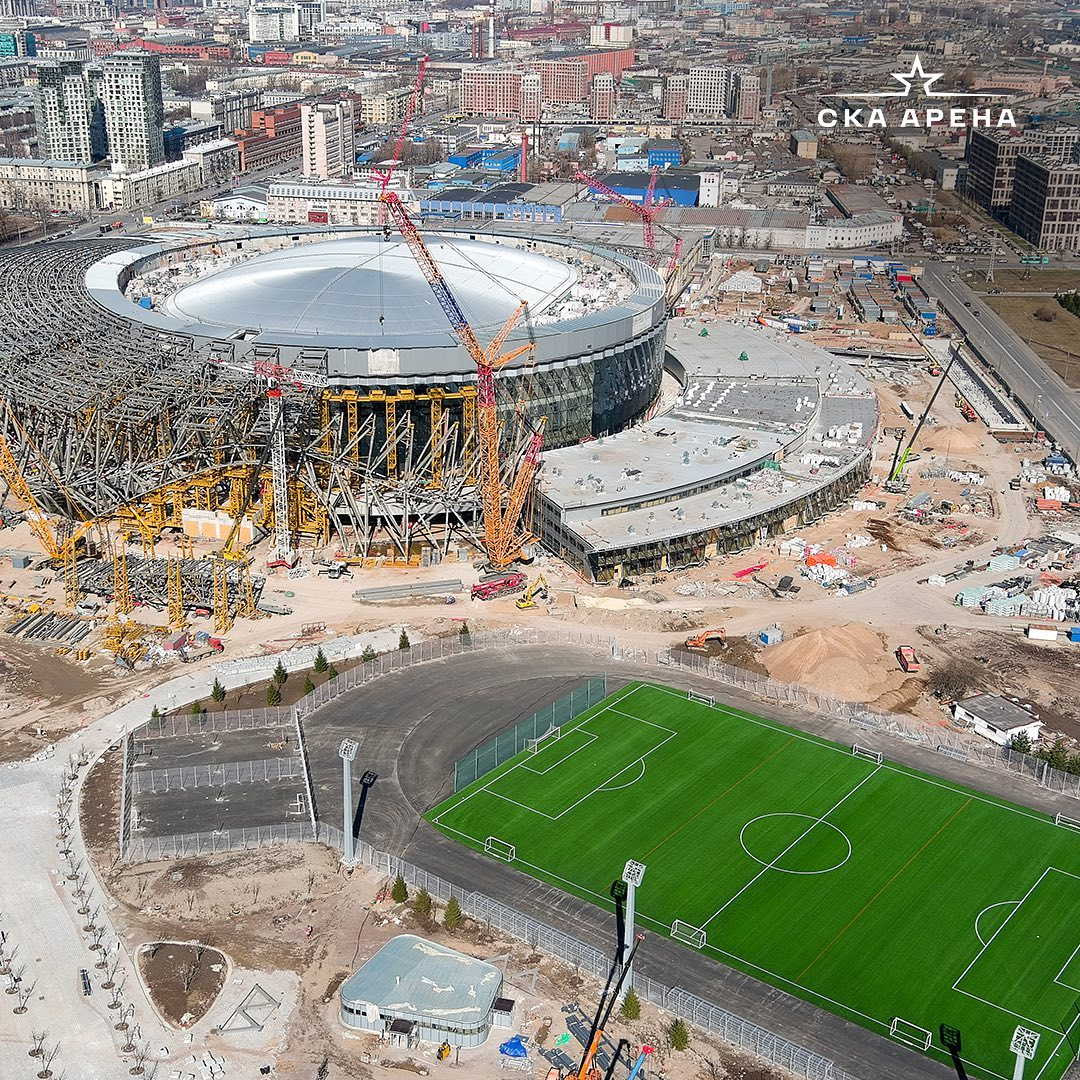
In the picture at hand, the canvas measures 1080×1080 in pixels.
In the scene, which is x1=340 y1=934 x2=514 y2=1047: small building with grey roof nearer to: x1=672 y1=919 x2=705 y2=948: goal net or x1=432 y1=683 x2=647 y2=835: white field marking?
x1=672 y1=919 x2=705 y2=948: goal net

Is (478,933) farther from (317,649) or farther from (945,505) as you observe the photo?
(945,505)

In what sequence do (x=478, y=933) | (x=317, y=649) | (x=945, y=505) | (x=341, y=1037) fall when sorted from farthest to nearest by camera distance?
(x=945, y=505) → (x=317, y=649) → (x=478, y=933) → (x=341, y=1037)

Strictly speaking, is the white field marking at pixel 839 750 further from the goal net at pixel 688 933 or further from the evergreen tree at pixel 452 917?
the evergreen tree at pixel 452 917

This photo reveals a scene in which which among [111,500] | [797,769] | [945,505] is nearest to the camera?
[797,769]

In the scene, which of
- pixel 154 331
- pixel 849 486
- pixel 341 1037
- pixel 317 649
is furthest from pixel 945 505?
pixel 341 1037

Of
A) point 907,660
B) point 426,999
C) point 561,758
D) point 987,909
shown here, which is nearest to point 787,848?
point 987,909
